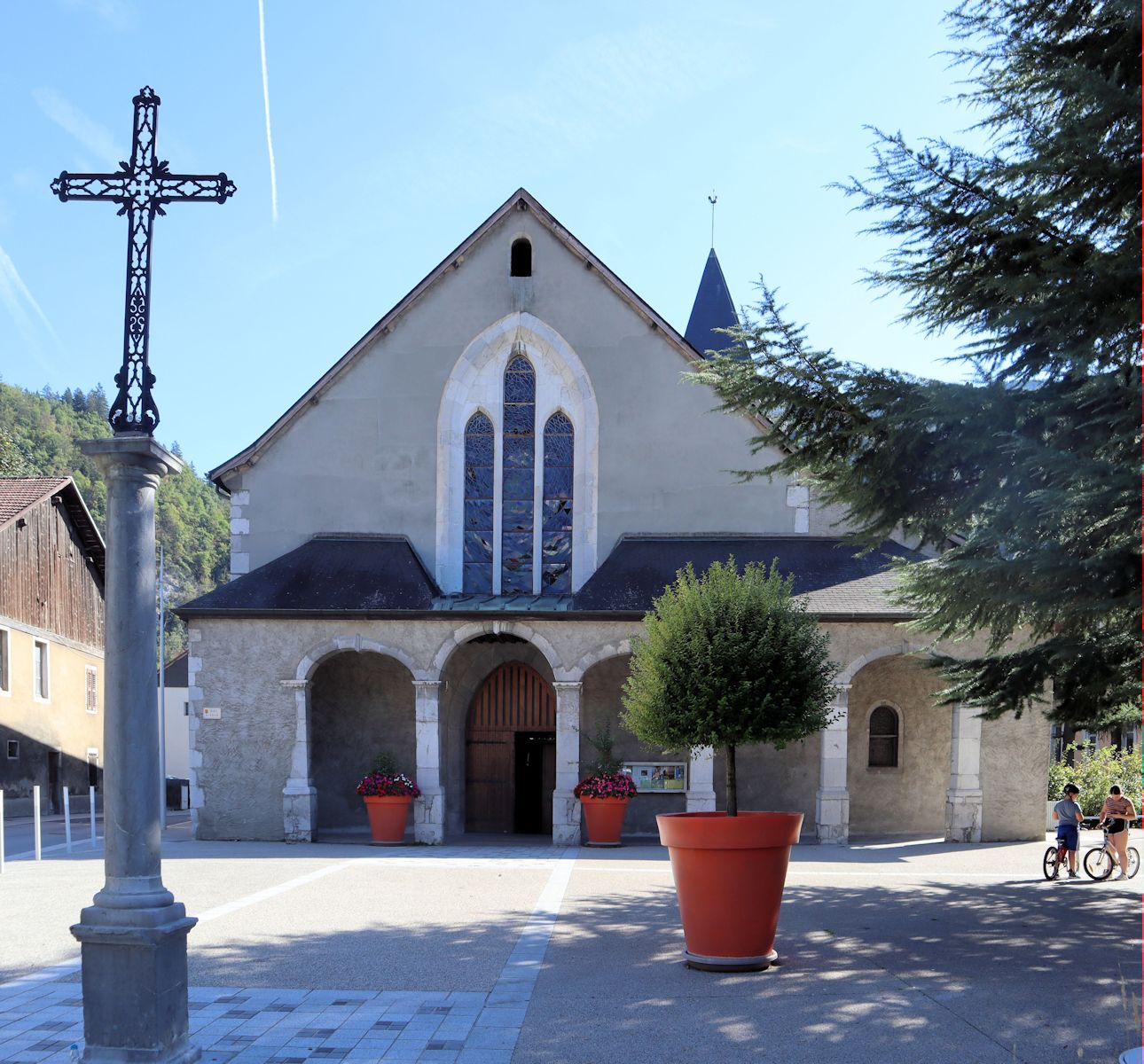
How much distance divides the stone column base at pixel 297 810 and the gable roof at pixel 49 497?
1217 centimetres

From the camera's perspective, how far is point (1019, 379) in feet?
28.1

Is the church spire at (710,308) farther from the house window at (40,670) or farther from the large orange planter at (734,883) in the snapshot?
the large orange planter at (734,883)

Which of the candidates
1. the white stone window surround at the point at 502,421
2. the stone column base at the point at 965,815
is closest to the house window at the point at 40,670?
the white stone window surround at the point at 502,421

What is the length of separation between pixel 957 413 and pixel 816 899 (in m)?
5.47

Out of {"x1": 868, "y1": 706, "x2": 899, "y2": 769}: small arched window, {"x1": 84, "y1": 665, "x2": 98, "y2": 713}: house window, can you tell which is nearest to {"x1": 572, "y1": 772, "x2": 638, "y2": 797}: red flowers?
{"x1": 868, "y1": 706, "x2": 899, "y2": 769}: small arched window

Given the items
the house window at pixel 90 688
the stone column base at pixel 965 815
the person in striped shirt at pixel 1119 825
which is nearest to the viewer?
the person in striped shirt at pixel 1119 825

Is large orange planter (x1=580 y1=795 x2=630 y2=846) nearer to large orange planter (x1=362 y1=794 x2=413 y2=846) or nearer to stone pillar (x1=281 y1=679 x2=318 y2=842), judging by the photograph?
large orange planter (x1=362 y1=794 x2=413 y2=846)

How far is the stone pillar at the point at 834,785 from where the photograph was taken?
1753 centimetres

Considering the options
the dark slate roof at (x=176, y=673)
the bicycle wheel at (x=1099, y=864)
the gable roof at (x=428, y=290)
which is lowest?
the dark slate roof at (x=176, y=673)

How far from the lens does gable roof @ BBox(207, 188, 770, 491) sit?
65.9 feet

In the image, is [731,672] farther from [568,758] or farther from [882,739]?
[882,739]

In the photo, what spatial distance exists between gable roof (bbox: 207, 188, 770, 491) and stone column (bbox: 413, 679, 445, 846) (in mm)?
5163

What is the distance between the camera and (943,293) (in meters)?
9.27

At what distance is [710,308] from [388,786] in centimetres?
1933
